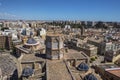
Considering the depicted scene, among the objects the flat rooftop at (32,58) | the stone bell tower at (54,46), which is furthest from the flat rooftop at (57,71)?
the flat rooftop at (32,58)

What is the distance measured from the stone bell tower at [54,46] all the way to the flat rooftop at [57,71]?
1.06 m

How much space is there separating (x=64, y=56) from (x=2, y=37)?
148ft

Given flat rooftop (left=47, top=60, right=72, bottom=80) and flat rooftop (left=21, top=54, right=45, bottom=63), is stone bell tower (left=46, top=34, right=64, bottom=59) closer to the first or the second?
flat rooftop (left=47, top=60, right=72, bottom=80)

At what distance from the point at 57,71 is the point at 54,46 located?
5.00 metres

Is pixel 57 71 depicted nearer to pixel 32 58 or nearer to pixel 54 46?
pixel 54 46

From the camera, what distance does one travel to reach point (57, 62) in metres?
24.7

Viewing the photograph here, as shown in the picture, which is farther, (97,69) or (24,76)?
(97,69)

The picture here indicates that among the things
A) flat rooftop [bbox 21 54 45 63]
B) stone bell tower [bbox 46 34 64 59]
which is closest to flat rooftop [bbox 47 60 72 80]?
stone bell tower [bbox 46 34 64 59]

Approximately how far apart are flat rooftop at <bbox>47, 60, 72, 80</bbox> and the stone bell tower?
106 centimetres

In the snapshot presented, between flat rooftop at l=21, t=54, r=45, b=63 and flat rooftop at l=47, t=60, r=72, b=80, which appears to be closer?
flat rooftop at l=47, t=60, r=72, b=80

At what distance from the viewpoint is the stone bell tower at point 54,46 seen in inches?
987

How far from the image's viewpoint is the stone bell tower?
25.1 m

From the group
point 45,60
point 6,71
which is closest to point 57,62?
point 45,60

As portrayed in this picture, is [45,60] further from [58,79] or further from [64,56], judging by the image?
[58,79]
